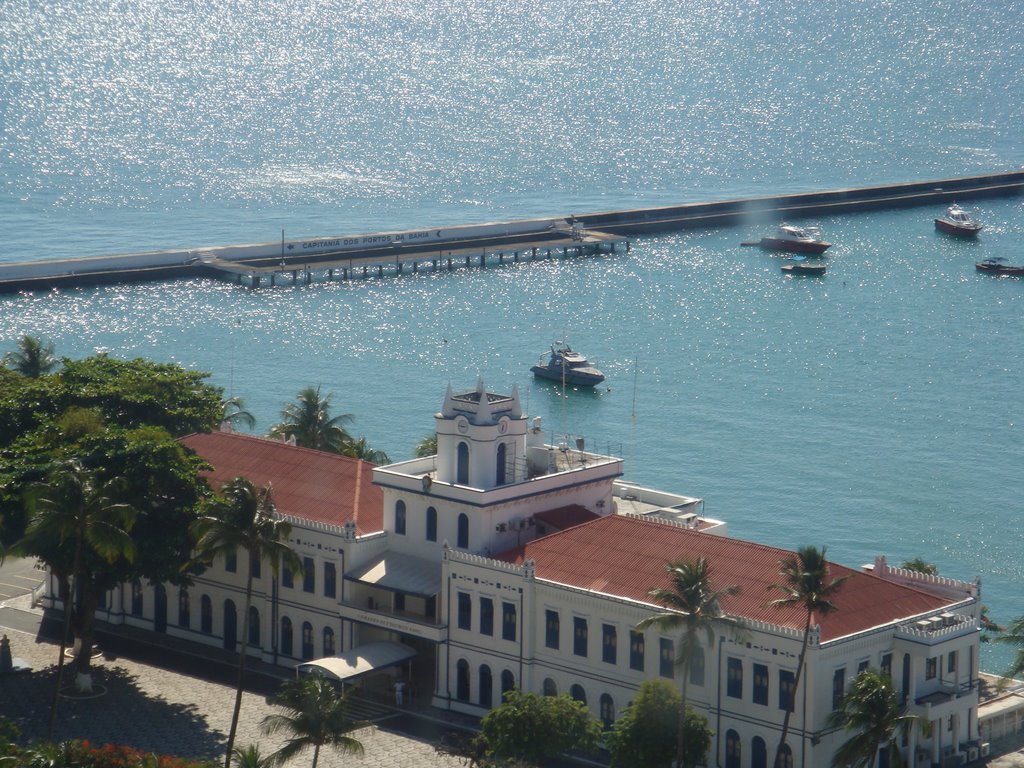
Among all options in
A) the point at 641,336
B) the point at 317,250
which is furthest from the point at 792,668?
the point at 317,250

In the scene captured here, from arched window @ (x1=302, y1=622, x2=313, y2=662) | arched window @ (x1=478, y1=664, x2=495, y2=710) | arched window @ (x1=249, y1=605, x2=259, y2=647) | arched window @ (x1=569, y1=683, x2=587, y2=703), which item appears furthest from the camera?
arched window @ (x1=249, y1=605, x2=259, y2=647)

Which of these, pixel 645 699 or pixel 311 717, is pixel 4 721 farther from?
pixel 645 699

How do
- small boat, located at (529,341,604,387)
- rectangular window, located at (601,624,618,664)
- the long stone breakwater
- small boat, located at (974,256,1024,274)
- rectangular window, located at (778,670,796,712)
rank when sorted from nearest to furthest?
rectangular window, located at (778,670,796,712)
rectangular window, located at (601,624,618,664)
small boat, located at (529,341,604,387)
the long stone breakwater
small boat, located at (974,256,1024,274)

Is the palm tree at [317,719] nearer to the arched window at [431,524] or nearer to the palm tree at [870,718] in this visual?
the palm tree at [870,718]

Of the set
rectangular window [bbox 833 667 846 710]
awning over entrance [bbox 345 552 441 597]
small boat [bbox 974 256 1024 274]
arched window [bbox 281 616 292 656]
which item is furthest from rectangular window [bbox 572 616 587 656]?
small boat [bbox 974 256 1024 274]

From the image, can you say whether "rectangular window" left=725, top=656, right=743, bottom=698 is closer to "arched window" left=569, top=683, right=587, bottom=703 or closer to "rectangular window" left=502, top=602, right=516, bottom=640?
"arched window" left=569, top=683, right=587, bottom=703

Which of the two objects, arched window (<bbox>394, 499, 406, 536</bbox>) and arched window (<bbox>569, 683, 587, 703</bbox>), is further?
arched window (<bbox>394, 499, 406, 536</bbox>)

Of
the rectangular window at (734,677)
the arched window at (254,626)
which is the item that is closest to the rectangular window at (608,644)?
the rectangular window at (734,677)
